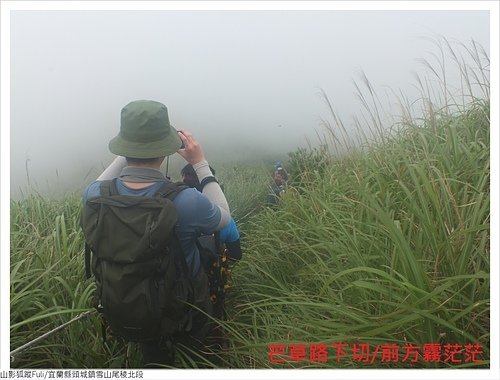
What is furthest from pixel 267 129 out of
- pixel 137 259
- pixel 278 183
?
pixel 137 259

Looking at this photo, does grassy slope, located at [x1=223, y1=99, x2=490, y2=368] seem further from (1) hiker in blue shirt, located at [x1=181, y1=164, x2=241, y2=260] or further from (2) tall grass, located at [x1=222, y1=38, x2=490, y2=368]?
(1) hiker in blue shirt, located at [x1=181, y1=164, x2=241, y2=260]

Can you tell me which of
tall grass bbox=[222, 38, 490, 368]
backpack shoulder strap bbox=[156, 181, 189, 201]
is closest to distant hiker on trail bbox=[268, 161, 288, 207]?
tall grass bbox=[222, 38, 490, 368]

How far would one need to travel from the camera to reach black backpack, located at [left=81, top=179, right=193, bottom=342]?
938 millimetres

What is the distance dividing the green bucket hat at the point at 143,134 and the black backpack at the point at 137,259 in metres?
0.12

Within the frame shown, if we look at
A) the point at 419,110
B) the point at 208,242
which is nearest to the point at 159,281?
the point at 208,242

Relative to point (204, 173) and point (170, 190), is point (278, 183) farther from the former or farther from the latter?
point (170, 190)

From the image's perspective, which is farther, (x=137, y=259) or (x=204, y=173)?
(x=204, y=173)

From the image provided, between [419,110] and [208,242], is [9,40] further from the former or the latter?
[419,110]

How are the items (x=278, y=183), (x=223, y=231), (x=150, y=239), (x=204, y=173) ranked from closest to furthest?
1. (x=150, y=239)
2. (x=204, y=173)
3. (x=223, y=231)
4. (x=278, y=183)

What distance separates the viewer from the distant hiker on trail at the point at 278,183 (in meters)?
1.57

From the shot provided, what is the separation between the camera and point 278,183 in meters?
1.66

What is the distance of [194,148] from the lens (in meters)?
1.18

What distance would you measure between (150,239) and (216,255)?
31cm

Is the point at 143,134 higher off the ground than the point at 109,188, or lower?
higher
